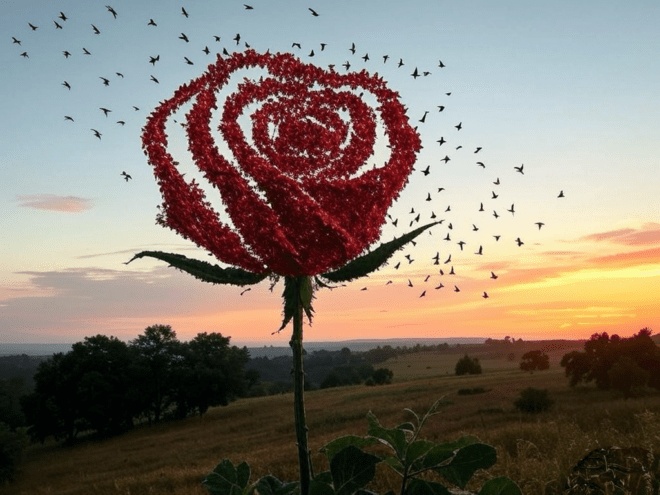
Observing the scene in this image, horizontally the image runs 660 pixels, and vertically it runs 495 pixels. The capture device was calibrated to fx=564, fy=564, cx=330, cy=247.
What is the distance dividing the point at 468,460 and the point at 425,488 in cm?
17

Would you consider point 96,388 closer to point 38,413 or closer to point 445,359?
point 38,413

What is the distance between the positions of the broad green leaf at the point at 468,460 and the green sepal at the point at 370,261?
0.76 m

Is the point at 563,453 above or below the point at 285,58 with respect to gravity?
below

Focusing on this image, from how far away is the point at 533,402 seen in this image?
3797cm

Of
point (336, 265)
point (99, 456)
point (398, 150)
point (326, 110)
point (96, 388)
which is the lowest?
point (99, 456)

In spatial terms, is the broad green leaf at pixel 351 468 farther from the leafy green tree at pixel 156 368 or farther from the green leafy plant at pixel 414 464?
the leafy green tree at pixel 156 368

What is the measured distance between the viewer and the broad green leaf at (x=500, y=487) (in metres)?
1.93

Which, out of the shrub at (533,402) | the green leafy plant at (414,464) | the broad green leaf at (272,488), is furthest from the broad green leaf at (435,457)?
the shrub at (533,402)

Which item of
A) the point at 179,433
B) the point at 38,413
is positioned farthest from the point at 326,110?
the point at 38,413

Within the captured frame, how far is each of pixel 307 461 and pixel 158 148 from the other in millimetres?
1430

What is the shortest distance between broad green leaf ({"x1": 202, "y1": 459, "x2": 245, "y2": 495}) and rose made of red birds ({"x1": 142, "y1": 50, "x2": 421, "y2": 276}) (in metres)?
0.80

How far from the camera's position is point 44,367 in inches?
2891

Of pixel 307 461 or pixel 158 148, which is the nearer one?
pixel 307 461

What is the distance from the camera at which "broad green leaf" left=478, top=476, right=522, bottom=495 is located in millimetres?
1926
